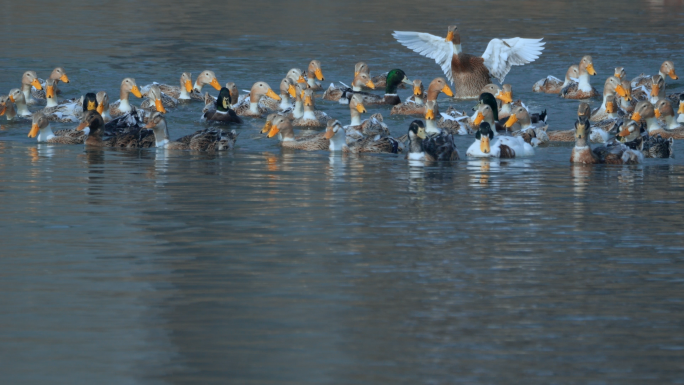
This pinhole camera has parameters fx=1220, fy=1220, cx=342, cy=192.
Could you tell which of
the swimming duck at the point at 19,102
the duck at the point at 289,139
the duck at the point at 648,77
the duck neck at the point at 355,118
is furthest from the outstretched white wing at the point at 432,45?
the swimming duck at the point at 19,102

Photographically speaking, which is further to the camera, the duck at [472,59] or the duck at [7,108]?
the duck at [472,59]

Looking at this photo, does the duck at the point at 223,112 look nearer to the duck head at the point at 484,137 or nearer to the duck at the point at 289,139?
the duck at the point at 289,139

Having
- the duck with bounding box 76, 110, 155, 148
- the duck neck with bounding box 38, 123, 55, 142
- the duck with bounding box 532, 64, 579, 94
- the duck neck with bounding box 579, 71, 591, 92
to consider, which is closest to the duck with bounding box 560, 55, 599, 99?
the duck neck with bounding box 579, 71, 591, 92

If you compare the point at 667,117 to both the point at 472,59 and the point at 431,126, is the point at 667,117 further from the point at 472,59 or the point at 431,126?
the point at 472,59

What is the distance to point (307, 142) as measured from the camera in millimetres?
17359

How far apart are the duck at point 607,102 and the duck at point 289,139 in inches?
189

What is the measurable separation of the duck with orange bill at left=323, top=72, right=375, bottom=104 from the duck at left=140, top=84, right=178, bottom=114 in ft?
9.91

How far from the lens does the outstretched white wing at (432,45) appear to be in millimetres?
23359

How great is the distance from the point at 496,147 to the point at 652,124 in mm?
3351

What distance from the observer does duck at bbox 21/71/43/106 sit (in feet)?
Result: 71.8

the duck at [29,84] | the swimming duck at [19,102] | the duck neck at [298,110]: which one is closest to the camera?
the duck neck at [298,110]

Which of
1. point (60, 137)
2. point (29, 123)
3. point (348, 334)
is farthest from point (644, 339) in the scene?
point (29, 123)

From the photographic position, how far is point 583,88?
22719 mm

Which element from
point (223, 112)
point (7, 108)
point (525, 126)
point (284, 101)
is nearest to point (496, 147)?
point (525, 126)
